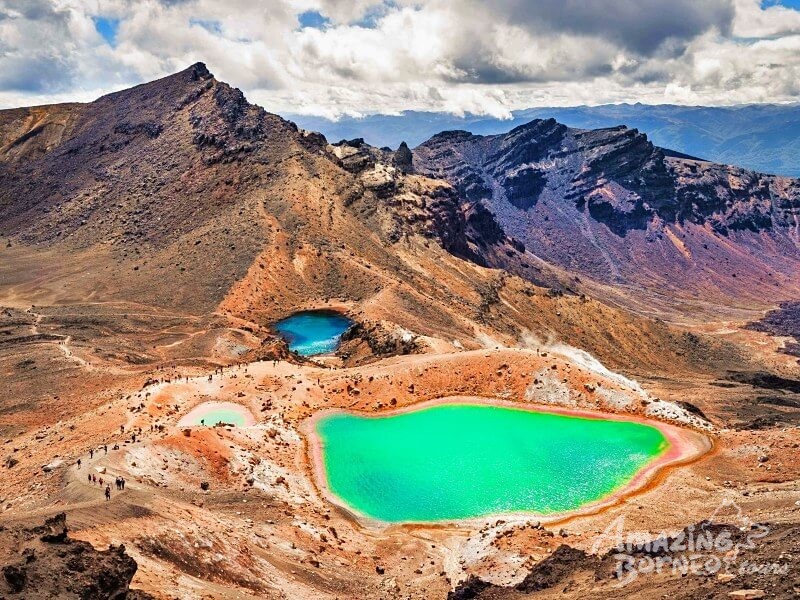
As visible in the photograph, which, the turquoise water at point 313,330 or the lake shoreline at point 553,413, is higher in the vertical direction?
the turquoise water at point 313,330

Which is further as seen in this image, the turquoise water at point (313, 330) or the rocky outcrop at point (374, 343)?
the turquoise water at point (313, 330)

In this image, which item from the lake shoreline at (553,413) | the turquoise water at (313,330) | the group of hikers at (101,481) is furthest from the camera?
the turquoise water at (313,330)

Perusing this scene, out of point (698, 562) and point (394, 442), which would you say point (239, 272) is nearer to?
point (394, 442)

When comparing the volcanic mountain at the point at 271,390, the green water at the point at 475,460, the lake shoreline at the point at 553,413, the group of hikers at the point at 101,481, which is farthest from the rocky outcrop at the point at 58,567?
A: the green water at the point at 475,460

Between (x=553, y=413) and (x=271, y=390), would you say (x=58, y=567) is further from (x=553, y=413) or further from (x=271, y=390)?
(x=553, y=413)

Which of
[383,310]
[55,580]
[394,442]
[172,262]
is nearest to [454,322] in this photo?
[383,310]

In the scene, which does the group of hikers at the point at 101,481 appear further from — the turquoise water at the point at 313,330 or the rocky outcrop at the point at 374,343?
the turquoise water at the point at 313,330

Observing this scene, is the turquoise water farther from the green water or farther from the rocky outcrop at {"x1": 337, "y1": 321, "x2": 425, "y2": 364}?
the green water
